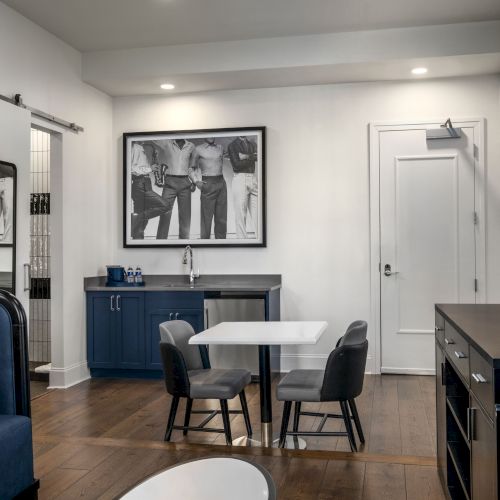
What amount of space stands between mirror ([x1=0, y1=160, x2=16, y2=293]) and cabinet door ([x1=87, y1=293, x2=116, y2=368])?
1264 millimetres

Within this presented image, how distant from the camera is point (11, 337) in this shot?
2.62m

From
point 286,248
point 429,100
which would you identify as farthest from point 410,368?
point 429,100

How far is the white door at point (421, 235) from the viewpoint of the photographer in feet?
Result: 17.5

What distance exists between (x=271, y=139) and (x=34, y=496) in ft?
12.8

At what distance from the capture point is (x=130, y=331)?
210 inches

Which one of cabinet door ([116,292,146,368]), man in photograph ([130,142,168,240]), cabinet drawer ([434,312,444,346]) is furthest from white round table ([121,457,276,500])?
man in photograph ([130,142,168,240])

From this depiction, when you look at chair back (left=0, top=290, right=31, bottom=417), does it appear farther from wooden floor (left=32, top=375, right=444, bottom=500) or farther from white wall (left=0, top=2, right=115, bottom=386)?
white wall (left=0, top=2, right=115, bottom=386)

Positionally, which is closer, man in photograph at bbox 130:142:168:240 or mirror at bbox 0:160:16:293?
mirror at bbox 0:160:16:293

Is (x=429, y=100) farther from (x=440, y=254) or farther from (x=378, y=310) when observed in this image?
(x=378, y=310)

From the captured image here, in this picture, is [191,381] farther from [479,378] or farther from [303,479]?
[479,378]

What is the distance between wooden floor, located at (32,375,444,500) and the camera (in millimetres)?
2699

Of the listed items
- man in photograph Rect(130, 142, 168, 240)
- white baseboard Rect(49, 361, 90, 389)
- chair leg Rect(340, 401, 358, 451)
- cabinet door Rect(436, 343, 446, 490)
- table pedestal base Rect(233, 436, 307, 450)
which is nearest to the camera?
cabinet door Rect(436, 343, 446, 490)

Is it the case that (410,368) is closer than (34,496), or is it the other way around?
(34,496)

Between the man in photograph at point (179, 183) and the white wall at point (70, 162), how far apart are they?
59cm
